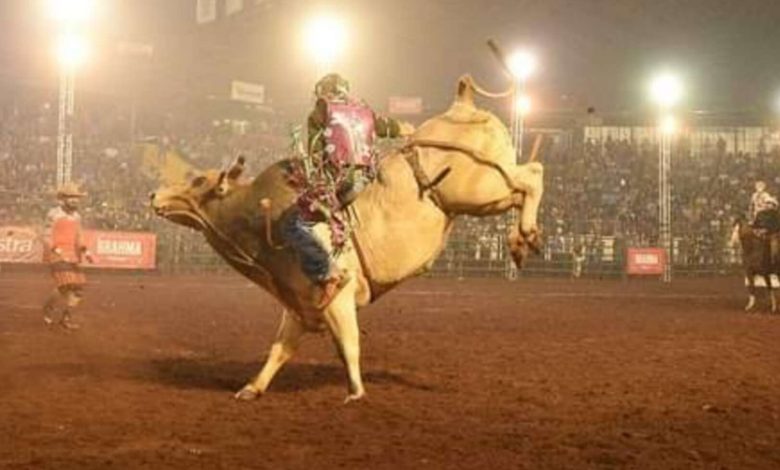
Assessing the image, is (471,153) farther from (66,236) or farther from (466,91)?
(66,236)

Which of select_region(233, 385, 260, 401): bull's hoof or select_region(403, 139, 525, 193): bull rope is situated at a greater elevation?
select_region(403, 139, 525, 193): bull rope

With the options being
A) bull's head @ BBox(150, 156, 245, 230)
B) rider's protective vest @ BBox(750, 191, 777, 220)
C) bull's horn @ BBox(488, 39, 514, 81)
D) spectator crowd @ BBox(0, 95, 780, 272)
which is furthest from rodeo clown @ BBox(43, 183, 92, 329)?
spectator crowd @ BBox(0, 95, 780, 272)

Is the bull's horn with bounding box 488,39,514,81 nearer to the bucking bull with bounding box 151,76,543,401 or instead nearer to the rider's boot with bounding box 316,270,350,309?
the bucking bull with bounding box 151,76,543,401

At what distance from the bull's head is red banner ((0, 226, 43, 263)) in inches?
910

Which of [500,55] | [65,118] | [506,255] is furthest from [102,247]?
[500,55]

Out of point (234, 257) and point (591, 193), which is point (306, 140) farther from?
point (591, 193)

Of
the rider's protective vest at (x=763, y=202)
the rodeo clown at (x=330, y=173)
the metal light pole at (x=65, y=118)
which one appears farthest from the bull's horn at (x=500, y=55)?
the metal light pole at (x=65, y=118)

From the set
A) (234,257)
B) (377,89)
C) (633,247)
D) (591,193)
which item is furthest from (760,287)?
(377,89)

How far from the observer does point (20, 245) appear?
29812 mm

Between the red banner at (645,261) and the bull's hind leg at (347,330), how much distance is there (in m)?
28.6

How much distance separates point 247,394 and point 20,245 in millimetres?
24026

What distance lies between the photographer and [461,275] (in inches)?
1318

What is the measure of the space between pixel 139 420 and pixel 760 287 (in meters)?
22.1

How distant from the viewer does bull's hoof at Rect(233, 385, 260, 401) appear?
26.2 ft
